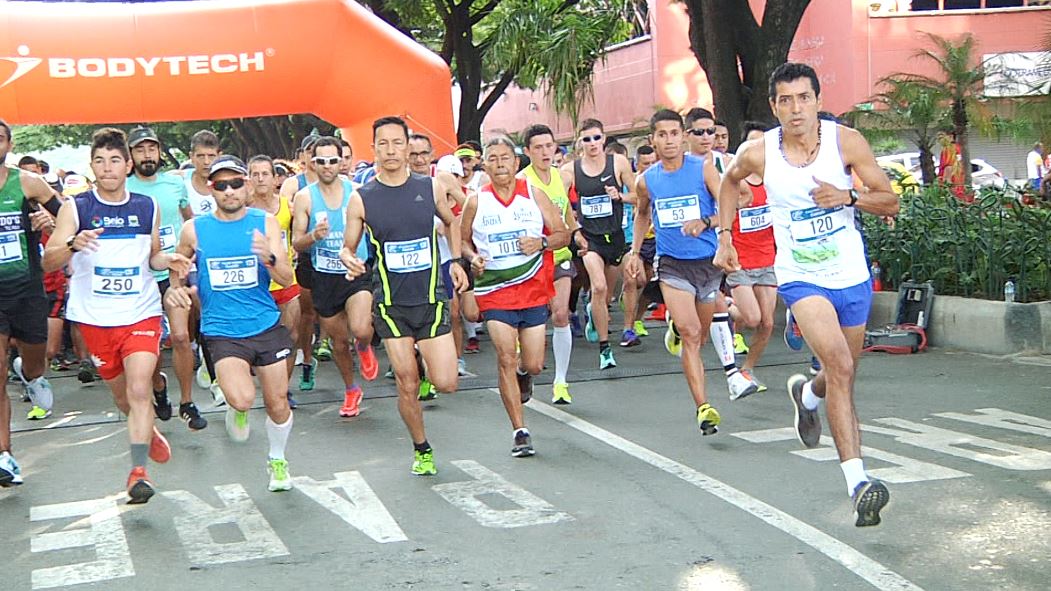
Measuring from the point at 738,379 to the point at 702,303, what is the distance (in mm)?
550

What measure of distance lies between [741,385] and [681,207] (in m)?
1.23

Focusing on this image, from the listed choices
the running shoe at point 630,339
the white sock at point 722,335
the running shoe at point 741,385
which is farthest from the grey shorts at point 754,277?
the running shoe at point 630,339

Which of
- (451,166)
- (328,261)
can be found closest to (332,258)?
(328,261)

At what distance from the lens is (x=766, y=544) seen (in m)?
5.73

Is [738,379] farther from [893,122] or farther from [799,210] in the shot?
[893,122]

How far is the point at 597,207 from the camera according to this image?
12.0 m

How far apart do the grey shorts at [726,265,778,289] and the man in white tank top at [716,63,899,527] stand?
3.68 m

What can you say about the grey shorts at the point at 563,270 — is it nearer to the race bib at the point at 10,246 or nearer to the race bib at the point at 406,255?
the race bib at the point at 406,255

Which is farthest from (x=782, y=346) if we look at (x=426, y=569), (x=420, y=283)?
(x=426, y=569)

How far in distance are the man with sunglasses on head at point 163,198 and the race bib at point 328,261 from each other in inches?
39.1

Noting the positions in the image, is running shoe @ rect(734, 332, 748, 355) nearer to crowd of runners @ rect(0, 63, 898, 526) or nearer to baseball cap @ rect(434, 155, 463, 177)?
crowd of runners @ rect(0, 63, 898, 526)

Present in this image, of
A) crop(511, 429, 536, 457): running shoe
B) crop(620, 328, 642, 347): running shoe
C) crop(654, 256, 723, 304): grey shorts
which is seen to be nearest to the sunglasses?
crop(511, 429, 536, 457): running shoe

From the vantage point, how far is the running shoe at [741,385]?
8977 mm

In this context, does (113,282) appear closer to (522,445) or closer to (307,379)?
(522,445)
